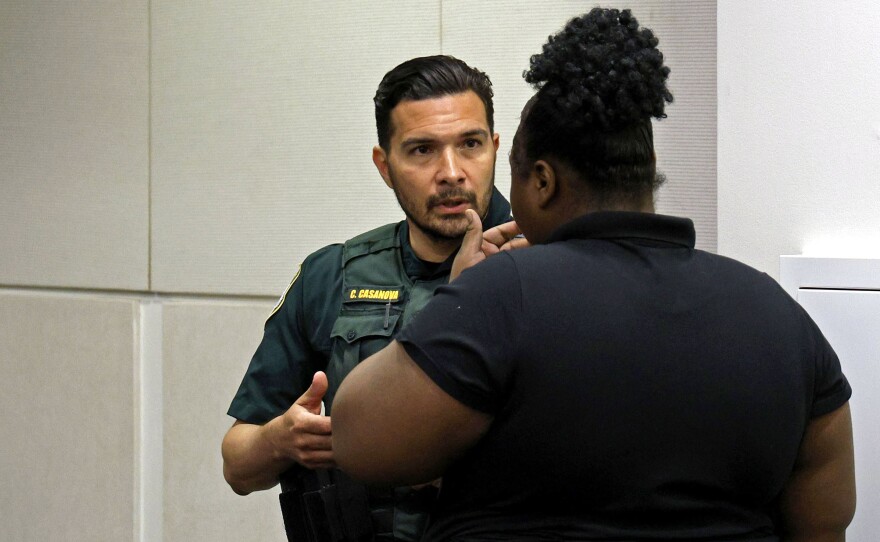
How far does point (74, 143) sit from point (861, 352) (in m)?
2.16

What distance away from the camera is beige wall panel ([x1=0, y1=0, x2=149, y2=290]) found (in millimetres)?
2707

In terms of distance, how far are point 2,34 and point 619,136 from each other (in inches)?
96.8

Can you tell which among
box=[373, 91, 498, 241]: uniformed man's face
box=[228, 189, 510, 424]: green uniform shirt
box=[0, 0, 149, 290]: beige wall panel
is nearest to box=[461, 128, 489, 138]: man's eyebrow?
box=[373, 91, 498, 241]: uniformed man's face

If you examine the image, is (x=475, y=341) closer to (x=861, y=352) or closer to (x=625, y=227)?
(x=625, y=227)

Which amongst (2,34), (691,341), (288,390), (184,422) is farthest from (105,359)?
(691,341)

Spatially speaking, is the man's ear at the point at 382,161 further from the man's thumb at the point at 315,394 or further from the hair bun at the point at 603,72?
the hair bun at the point at 603,72

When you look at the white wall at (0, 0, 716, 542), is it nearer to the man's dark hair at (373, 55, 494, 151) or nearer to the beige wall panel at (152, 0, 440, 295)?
the beige wall panel at (152, 0, 440, 295)

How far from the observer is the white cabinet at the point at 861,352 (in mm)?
1663

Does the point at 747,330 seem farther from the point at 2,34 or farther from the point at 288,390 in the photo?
the point at 2,34

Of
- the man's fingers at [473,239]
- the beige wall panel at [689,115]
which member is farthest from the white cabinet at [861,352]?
the man's fingers at [473,239]

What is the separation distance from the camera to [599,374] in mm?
946

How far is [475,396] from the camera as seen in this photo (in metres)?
0.94

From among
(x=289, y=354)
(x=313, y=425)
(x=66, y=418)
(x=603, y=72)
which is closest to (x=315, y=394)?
(x=313, y=425)

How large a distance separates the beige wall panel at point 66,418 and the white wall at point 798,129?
5.56ft
